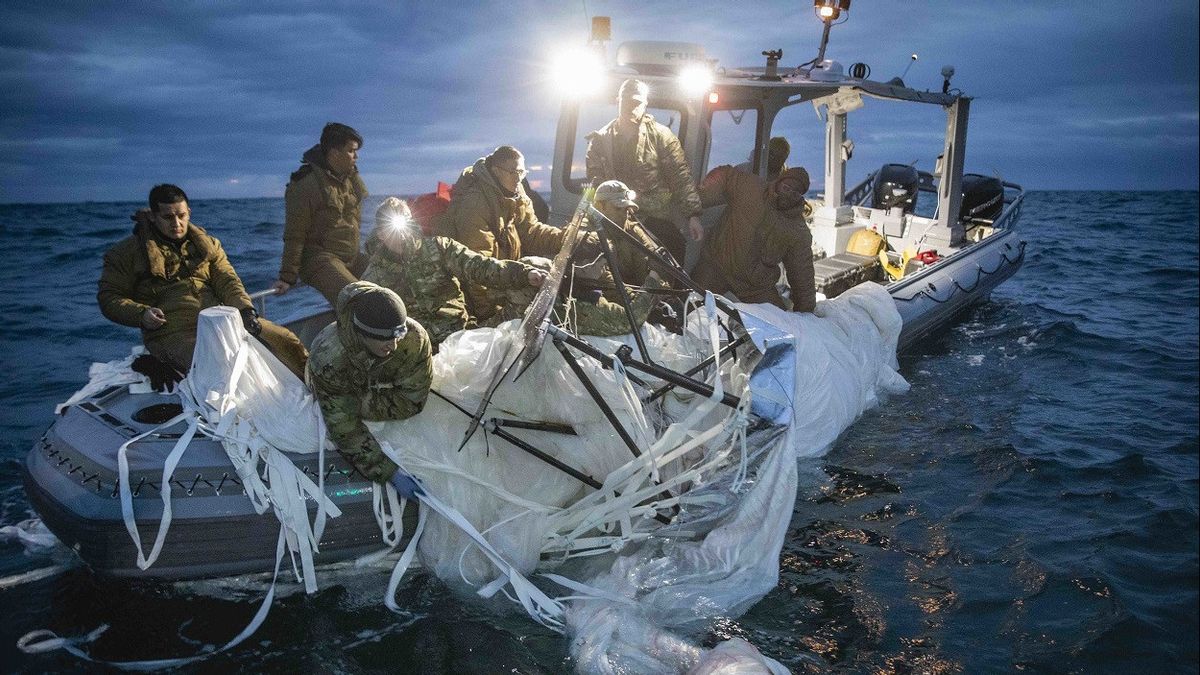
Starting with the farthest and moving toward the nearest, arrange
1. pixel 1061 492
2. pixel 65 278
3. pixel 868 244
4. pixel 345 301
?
pixel 65 278
pixel 868 244
pixel 1061 492
pixel 345 301

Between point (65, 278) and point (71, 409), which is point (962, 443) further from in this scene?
point (65, 278)

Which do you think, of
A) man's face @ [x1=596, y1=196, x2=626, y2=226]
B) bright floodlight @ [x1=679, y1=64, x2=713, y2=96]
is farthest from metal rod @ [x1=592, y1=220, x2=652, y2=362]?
bright floodlight @ [x1=679, y1=64, x2=713, y2=96]

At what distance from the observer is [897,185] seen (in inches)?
469

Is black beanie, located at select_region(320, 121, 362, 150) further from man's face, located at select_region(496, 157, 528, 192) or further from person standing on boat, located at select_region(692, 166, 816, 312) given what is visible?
person standing on boat, located at select_region(692, 166, 816, 312)

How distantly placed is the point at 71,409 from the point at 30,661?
1.38 m

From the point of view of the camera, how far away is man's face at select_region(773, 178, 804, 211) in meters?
5.84

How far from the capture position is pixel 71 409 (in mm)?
4266

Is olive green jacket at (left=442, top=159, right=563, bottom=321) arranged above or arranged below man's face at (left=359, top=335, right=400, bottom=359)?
above

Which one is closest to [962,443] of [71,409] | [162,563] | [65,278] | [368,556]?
[368,556]

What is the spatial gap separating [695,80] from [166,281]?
4412 millimetres

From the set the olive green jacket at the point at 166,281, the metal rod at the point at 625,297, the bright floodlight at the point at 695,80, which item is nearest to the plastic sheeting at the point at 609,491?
the metal rod at the point at 625,297

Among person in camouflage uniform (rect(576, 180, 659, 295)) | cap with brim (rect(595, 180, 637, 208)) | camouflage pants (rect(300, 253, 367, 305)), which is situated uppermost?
cap with brim (rect(595, 180, 637, 208))

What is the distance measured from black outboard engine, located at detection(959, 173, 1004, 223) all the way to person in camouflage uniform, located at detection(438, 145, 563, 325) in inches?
364

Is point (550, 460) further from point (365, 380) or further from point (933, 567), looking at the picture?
point (933, 567)
